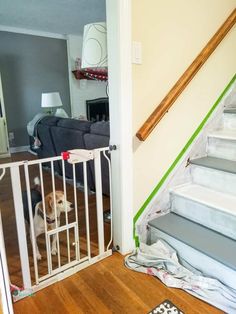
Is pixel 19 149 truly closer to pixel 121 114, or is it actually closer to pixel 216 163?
pixel 121 114

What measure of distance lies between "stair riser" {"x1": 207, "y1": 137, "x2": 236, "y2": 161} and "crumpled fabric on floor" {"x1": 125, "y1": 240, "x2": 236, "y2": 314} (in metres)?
0.89

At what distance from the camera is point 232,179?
174 centimetres

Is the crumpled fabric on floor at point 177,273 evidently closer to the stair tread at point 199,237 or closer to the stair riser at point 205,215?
the stair tread at point 199,237

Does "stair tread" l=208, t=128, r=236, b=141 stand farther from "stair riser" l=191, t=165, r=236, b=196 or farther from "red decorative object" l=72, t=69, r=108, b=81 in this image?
"red decorative object" l=72, t=69, r=108, b=81

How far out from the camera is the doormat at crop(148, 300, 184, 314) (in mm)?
1283

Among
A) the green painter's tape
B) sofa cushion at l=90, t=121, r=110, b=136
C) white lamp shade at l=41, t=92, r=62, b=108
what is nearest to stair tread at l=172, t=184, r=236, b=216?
the green painter's tape

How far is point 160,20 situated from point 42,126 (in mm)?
2557

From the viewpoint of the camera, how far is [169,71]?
174 cm

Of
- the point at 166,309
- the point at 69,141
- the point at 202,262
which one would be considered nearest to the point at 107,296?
the point at 166,309

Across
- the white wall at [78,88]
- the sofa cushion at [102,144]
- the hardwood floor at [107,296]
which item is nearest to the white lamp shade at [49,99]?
the white wall at [78,88]

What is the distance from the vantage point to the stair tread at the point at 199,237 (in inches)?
55.3

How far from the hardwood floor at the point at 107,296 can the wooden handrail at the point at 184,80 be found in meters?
0.90

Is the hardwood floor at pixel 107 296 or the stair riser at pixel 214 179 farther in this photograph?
the stair riser at pixel 214 179

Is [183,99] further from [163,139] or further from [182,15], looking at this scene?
[182,15]
